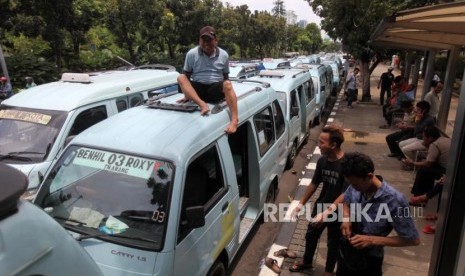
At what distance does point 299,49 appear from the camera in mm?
75812

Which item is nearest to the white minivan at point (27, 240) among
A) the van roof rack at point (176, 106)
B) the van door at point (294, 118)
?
the van roof rack at point (176, 106)

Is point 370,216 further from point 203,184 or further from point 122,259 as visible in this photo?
point 122,259

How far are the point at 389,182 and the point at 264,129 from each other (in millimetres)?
3103

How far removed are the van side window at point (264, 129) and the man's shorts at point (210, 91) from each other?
0.73m

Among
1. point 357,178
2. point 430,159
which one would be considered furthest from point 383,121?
point 357,178

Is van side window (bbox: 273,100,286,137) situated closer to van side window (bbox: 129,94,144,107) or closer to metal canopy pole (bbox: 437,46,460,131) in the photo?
van side window (bbox: 129,94,144,107)

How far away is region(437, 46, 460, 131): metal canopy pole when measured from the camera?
7942mm

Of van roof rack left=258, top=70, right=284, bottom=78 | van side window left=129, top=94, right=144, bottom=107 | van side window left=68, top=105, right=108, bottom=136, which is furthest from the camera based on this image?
van roof rack left=258, top=70, right=284, bottom=78

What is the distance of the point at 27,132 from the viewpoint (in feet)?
17.0

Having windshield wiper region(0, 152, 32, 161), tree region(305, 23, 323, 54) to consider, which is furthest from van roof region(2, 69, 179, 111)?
tree region(305, 23, 323, 54)

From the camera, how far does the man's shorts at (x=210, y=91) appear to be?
4574mm

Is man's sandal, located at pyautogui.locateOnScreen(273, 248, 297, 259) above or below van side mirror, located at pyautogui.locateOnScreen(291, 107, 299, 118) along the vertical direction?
below

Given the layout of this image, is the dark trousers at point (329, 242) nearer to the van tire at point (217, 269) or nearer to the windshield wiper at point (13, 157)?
the van tire at point (217, 269)

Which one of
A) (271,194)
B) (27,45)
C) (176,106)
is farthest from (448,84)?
(27,45)
